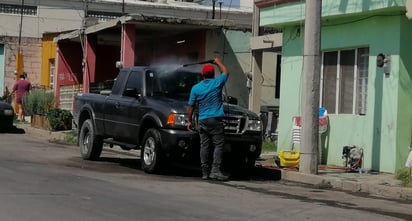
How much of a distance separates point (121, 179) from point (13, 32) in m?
22.2

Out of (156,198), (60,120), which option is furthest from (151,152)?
(60,120)

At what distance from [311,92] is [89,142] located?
16.3ft

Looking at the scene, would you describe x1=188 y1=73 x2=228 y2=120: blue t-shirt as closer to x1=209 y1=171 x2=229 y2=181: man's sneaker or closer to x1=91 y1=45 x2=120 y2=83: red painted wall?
x1=209 y1=171 x2=229 y2=181: man's sneaker

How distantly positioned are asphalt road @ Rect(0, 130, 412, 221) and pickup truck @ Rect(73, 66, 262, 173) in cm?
49

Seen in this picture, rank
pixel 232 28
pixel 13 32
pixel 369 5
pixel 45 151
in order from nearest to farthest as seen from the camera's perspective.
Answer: pixel 369 5
pixel 45 151
pixel 232 28
pixel 13 32

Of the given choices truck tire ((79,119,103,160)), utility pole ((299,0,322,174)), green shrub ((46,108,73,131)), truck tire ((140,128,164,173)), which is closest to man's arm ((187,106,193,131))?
truck tire ((140,128,164,173))

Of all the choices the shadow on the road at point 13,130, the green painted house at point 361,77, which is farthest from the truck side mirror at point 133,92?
the shadow on the road at point 13,130

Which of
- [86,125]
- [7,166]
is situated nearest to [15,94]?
[86,125]

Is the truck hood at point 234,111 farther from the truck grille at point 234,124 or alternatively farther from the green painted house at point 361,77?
the green painted house at point 361,77

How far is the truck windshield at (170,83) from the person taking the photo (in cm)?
1302

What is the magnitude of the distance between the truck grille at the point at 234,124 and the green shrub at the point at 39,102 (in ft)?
40.9

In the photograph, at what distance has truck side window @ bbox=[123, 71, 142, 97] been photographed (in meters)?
13.0

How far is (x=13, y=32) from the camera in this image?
1254 inches

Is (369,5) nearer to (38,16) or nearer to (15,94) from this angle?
(15,94)
